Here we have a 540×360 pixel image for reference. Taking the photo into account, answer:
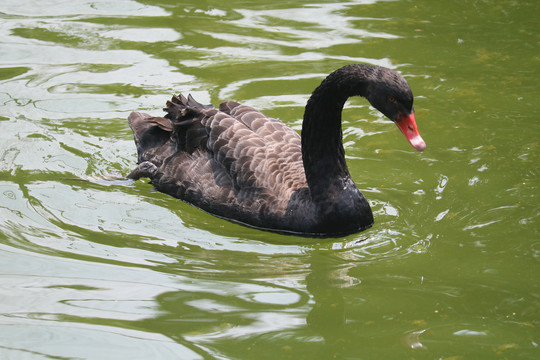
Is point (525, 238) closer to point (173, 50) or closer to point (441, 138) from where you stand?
point (441, 138)

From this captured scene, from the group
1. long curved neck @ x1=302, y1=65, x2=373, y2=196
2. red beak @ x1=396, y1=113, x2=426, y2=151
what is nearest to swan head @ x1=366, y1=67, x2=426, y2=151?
red beak @ x1=396, y1=113, x2=426, y2=151

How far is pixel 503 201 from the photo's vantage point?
6902mm

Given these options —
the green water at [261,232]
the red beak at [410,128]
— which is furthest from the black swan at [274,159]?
the green water at [261,232]

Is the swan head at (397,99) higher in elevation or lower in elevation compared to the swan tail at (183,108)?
higher

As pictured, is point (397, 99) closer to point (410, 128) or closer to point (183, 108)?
point (410, 128)

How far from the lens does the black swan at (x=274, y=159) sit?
6340 mm

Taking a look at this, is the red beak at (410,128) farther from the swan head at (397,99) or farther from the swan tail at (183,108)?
the swan tail at (183,108)

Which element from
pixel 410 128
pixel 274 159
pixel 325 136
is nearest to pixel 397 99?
pixel 410 128

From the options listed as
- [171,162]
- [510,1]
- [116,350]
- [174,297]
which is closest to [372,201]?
[171,162]

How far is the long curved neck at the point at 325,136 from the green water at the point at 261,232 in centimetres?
49

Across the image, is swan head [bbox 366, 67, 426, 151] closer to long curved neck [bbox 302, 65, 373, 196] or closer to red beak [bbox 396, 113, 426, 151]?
red beak [bbox 396, 113, 426, 151]

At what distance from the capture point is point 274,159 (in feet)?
22.9

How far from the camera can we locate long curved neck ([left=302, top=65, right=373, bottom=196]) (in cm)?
654

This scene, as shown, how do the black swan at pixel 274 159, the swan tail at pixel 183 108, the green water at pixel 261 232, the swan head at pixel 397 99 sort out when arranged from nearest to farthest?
the green water at pixel 261 232 → the swan head at pixel 397 99 → the black swan at pixel 274 159 → the swan tail at pixel 183 108
